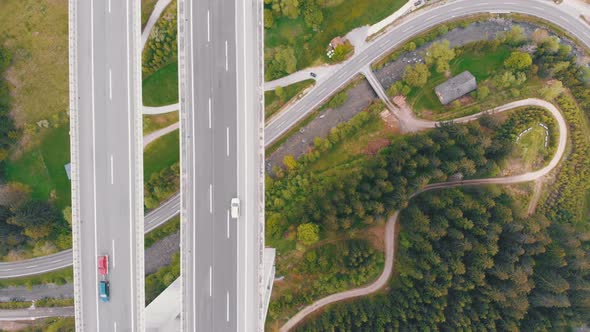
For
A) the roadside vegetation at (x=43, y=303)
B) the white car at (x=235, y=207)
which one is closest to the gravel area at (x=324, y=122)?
the white car at (x=235, y=207)

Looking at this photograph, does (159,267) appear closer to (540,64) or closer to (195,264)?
(195,264)

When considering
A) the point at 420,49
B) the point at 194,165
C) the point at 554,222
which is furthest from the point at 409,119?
the point at 194,165

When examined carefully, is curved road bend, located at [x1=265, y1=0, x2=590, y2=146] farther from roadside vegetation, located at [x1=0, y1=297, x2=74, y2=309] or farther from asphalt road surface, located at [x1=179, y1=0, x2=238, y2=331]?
roadside vegetation, located at [x1=0, y1=297, x2=74, y2=309]

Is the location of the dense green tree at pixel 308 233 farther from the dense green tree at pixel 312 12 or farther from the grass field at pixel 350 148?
the dense green tree at pixel 312 12

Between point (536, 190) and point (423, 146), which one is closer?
point (423, 146)

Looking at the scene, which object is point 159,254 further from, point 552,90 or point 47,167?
point 552,90

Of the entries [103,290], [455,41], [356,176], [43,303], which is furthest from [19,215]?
[455,41]
